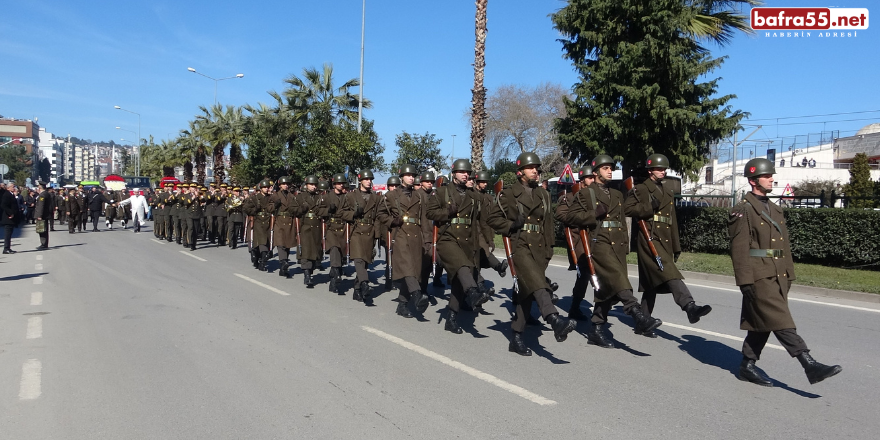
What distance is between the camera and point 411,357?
6520 millimetres

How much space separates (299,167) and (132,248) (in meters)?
12.8

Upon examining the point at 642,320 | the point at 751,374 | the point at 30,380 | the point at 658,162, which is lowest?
the point at 30,380

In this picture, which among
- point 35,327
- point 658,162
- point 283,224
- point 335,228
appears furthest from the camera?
point 283,224

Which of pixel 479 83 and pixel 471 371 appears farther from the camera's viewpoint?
pixel 479 83

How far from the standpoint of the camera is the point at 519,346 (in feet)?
21.7

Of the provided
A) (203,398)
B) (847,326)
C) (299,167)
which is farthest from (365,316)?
(299,167)

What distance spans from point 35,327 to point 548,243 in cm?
624

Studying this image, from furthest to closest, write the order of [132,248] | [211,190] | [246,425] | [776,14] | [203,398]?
[211,190] < [132,248] < [776,14] < [203,398] < [246,425]

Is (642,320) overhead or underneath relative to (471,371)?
overhead

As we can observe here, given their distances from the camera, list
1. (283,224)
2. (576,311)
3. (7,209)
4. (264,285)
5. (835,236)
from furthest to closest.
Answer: (7,209), (835,236), (283,224), (264,285), (576,311)

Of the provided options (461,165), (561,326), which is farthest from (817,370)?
(461,165)

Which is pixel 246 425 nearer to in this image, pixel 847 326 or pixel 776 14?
pixel 847 326

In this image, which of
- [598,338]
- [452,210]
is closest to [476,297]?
[452,210]

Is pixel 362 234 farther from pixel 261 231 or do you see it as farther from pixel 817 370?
pixel 817 370
